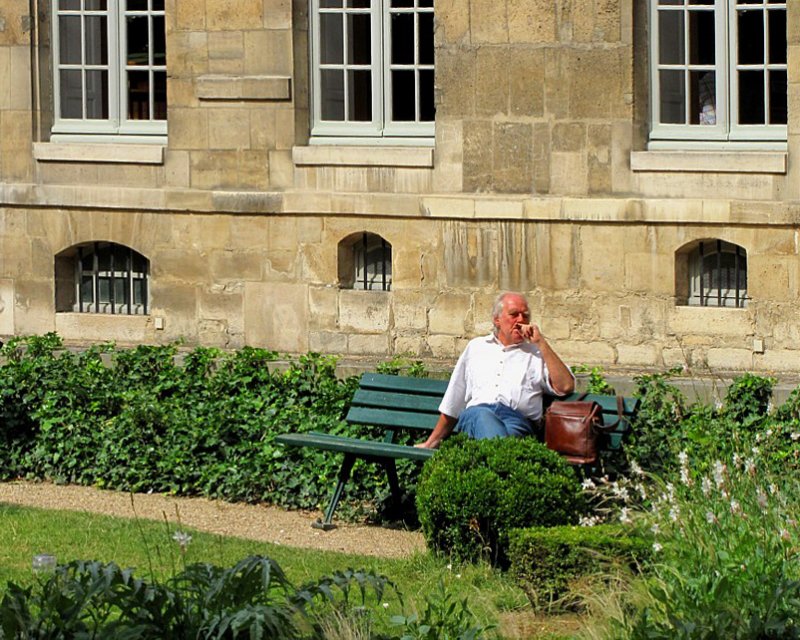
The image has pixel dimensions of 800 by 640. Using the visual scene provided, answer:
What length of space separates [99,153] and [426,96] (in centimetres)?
270

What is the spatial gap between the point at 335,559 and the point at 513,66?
5.31 m

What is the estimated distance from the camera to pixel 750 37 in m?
14.5

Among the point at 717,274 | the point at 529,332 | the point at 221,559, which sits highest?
the point at 717,274

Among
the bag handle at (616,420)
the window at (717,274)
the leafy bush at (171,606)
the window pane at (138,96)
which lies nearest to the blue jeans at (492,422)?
the bag handle at (616,420)

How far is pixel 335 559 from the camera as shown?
34.8ft

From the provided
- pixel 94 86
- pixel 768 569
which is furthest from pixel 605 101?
pixel 768 569

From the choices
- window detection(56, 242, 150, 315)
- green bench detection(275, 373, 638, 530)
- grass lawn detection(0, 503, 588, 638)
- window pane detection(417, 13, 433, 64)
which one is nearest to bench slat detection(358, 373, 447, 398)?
green bench detection(275, 373, 638, 530)

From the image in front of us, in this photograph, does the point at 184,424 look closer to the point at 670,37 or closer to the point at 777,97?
the point at 670,37

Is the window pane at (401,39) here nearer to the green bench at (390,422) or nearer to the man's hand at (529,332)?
the green bench at (390,422)

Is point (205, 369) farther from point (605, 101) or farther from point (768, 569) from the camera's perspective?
point (768, 569)

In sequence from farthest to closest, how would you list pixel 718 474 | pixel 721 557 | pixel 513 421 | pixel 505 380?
pixel 505 380 < pixel 513 421 < pixel 718 474 < pixel 721 557

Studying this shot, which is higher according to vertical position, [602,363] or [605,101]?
[605,101]

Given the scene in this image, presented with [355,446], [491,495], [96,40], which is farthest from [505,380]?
[96,40]

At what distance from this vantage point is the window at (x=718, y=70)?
14.4 m
